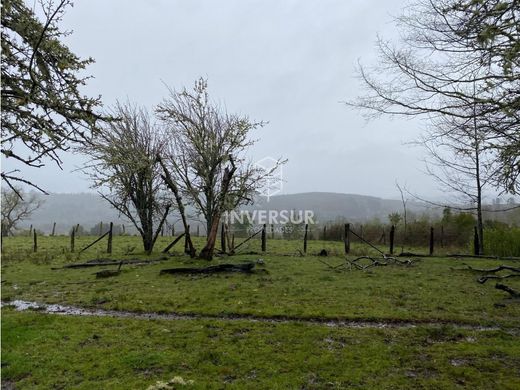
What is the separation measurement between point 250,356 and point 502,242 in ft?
64.1

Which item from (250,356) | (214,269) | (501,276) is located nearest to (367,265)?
(501,276)

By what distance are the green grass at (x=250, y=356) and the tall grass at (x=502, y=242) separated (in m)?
15.9

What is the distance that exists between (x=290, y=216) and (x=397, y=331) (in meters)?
28.7

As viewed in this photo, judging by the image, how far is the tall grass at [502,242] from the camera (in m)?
19.5

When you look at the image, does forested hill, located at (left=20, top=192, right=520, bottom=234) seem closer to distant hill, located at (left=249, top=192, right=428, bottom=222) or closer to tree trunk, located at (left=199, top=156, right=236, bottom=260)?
distant hill, located at (left=249, top=192, right=428, bottom=222)

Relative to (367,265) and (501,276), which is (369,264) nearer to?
(367,265)

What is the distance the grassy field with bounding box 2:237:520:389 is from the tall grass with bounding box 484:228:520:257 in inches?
394

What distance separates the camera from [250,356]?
552 cm

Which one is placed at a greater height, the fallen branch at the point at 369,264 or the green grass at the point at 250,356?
the fallen branch at the point at 369,264

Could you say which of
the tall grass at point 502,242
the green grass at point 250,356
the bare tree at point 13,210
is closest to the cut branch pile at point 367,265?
the tall grass at point 502,242

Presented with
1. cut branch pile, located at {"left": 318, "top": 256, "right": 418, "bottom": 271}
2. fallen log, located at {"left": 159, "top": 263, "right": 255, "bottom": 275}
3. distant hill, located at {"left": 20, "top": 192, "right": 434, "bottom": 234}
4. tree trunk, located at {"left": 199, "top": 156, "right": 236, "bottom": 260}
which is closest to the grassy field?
fallen log, located at {"left": 159, "top": 263, "right": 255, "bottom": 275}

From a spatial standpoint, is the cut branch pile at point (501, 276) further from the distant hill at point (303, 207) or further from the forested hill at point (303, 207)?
the distant hill at point (303, 207)

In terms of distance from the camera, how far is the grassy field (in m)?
4.86

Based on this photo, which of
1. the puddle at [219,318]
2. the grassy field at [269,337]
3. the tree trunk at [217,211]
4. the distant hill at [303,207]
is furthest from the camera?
the distant hill at [303,207]
